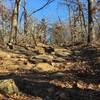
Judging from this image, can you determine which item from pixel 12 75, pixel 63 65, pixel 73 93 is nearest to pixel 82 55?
pixel 63 65

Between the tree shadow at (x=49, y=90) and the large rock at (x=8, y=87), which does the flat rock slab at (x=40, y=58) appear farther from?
the large rock at (x=8, y=87)

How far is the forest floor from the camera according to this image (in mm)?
12828

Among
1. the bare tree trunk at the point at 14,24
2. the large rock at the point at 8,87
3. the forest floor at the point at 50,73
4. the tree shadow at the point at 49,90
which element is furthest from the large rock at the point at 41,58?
the bare tree trunk at the point at 14,24

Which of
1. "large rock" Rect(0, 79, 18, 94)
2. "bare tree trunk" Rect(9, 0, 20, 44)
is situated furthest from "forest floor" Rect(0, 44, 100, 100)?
"bare tree trunk" Rect(9, 0, 20, 44)

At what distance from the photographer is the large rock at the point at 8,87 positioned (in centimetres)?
1269

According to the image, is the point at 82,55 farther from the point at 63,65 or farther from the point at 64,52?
the point at 63,65

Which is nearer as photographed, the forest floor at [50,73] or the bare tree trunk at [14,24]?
the forest floor at [50,73]

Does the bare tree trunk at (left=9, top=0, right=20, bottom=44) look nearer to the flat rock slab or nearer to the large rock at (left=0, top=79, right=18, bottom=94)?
the flat rock slab

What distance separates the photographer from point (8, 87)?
501 inches

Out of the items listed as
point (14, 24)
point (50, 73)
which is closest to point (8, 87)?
point (50, 73)

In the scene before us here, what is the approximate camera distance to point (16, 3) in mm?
29344

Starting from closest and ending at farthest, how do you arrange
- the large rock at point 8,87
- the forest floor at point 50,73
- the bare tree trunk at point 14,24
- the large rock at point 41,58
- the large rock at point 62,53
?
the large rock at point 8,87 → the forest floor at point 50,73 → the large rock at point 41,58 → the large rock at point 62,53 → the bare tree trunk at point 14,24

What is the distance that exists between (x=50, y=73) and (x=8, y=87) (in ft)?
12.8

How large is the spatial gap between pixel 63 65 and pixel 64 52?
3652 mm
